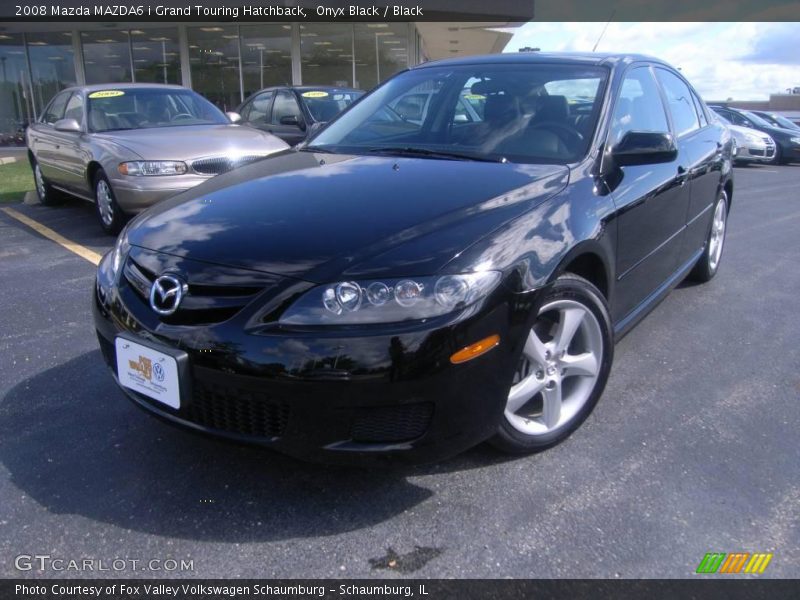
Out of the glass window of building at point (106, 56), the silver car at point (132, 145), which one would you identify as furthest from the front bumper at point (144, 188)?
the glass window of building at point (106, 56)

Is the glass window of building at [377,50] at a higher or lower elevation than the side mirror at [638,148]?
lower

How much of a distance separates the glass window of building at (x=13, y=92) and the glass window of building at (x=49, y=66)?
237 millimetres

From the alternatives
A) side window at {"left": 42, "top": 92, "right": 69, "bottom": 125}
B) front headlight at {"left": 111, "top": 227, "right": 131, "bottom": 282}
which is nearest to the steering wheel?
front headlight at {"left": 111, "top": 227, "right": 131, "bottom": 282}

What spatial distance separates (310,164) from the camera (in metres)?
3.22

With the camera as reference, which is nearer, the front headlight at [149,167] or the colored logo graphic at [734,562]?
the colored logo graphic at [734,562]

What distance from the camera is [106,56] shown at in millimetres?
19594

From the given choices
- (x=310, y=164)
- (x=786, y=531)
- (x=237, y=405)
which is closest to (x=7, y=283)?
(x=310, y=164)

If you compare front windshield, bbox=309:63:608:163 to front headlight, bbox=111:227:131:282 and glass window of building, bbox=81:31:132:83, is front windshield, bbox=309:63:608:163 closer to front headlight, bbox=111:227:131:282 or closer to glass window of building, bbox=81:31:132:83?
front headlight, bbox=111:227:131:282

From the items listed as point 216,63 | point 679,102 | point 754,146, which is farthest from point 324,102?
point 216,63

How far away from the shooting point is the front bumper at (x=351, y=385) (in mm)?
2035

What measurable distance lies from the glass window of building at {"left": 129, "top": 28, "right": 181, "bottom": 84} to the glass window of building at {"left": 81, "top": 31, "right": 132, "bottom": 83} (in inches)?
10.7

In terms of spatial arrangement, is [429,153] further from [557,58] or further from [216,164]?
[216,164]

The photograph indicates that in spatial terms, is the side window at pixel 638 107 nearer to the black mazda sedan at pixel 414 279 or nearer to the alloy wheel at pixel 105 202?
the black mazda sedan at pixel 414 279

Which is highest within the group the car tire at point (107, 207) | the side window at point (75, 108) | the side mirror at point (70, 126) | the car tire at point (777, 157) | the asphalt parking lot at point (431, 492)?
the side window at point (75, 108)
